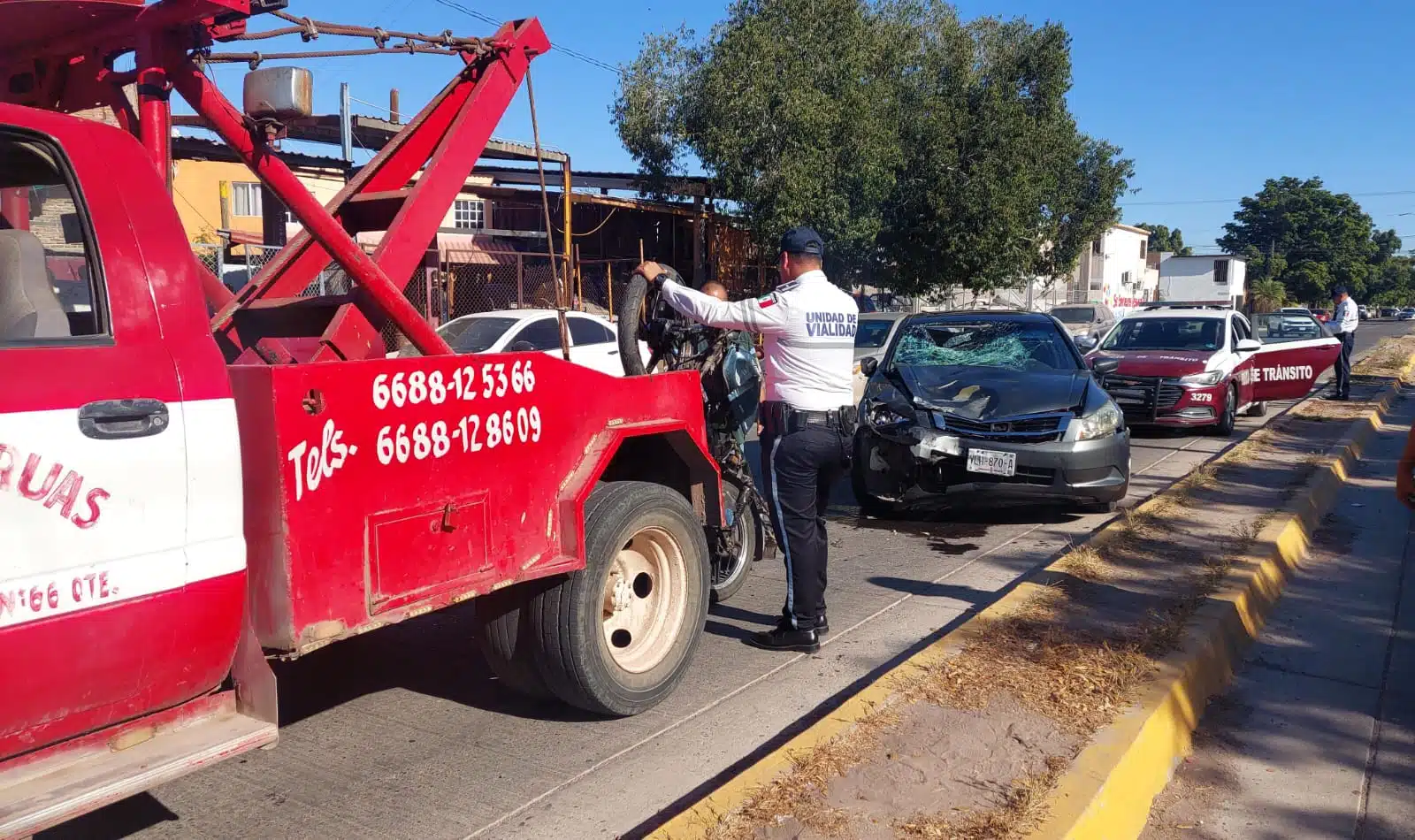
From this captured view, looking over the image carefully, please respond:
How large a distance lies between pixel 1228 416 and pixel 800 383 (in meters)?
10.2

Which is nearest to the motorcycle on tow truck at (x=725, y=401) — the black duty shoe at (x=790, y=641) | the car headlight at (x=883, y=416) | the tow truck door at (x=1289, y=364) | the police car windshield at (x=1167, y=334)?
the black duty shoe at (x=790, y=641)

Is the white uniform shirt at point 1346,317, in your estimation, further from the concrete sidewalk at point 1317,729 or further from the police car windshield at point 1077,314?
the concrete sidewalk at point 1317,729

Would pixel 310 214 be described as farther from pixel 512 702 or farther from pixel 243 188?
pixel 243 188

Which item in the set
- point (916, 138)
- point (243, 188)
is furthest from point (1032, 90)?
point (243, 188)

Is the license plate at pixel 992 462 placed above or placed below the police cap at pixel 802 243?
below

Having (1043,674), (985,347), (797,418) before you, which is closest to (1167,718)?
(1043,674)

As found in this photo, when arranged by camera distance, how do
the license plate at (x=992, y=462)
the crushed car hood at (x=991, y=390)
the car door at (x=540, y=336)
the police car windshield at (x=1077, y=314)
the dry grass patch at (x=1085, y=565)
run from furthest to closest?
1. the police car windshield at (x=1077, y=314)
2. the car door at (x=540, y=336)
3. the crushed car hood at (x=991, y=390)
4. the license plate at (x=992, y=462)
5. the dry grass patch at (x=1085, y=565)

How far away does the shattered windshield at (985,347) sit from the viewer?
8969mm

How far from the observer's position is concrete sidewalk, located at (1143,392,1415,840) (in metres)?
3.74

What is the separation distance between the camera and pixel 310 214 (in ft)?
12.5

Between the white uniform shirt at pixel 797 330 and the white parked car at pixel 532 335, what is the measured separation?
626 centimetres

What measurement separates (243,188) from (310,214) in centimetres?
2954

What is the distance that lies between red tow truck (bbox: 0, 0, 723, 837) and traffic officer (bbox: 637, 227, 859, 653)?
2.29 ft

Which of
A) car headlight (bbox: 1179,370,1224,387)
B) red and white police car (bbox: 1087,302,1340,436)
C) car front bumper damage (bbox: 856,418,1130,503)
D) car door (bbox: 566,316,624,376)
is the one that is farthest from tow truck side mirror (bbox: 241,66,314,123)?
car headlight (bbox: 1179,370,1224,387)
